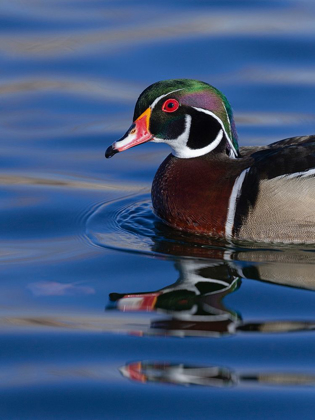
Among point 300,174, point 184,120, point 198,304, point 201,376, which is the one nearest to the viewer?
point 201,376

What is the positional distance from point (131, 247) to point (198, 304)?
114cm

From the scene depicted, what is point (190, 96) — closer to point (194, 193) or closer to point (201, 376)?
point (194, 193)

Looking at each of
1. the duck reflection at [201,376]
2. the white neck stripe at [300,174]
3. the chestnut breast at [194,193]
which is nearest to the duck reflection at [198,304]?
the duck reflection at [201,376]

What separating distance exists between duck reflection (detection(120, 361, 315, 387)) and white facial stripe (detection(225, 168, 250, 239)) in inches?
83.3

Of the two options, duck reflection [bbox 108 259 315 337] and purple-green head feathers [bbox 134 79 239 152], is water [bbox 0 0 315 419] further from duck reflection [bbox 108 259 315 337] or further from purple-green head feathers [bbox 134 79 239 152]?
purple-green head feathers [bbox 134 79 239 152]

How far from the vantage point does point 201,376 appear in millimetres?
4934

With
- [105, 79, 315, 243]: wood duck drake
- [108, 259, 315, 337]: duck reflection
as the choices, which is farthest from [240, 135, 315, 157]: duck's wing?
[108, 259, 315, 337]: duck reflection

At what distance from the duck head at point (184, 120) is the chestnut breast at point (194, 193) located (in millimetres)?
129

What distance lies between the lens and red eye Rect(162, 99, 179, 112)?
282 inches

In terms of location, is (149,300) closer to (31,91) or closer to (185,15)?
(31,91)

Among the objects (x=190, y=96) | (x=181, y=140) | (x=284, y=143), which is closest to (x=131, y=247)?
(x=181, y=140)

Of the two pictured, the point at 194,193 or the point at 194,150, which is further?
the point at 194,150

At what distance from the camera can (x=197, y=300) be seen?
590 centimetres

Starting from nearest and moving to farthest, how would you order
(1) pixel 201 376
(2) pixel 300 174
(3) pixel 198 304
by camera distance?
(1) pixel 201 376 < (3) pixel 198 304 < (2) pixel 300 174
